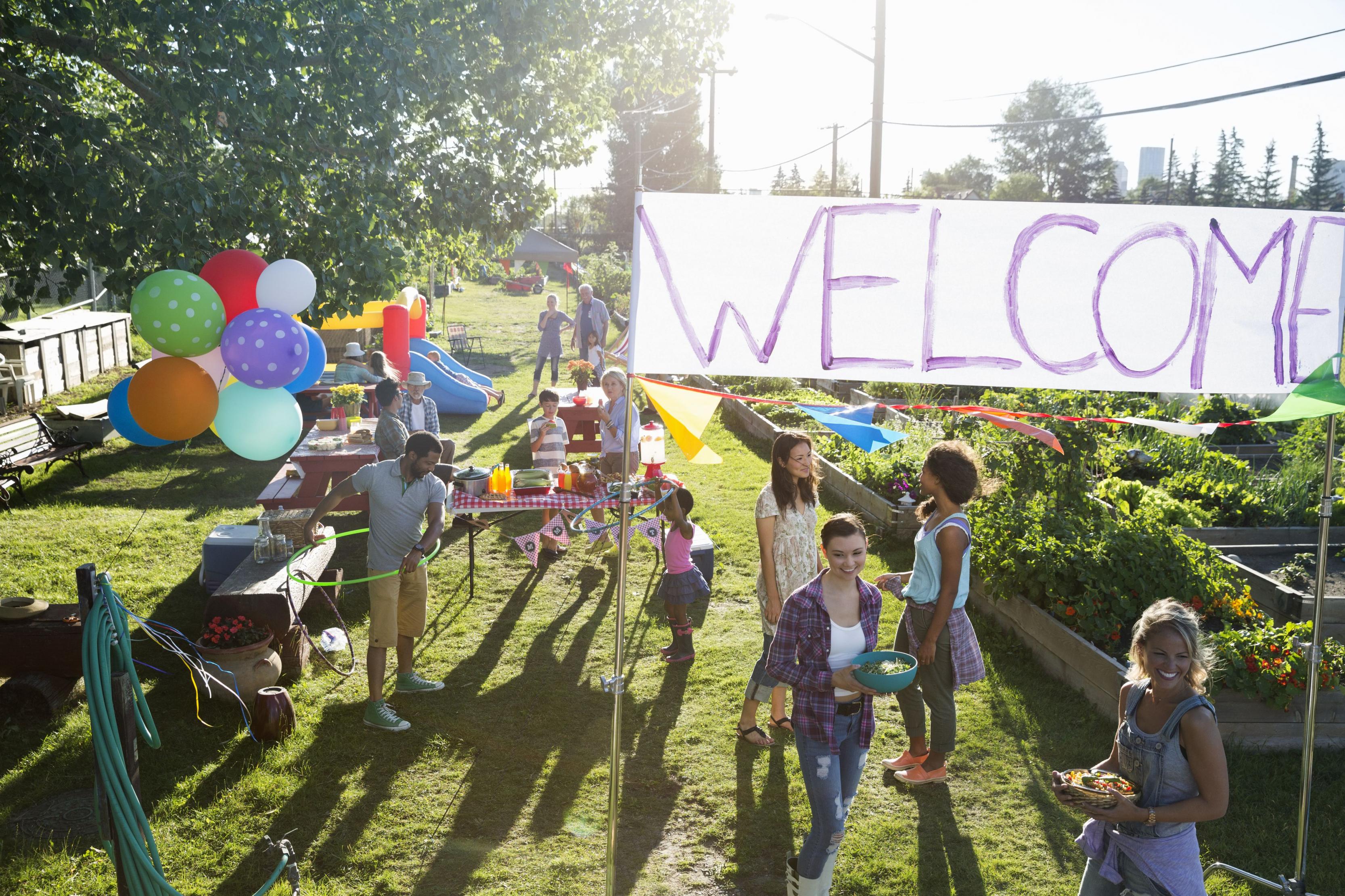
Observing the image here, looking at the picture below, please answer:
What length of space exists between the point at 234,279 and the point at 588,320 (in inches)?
442

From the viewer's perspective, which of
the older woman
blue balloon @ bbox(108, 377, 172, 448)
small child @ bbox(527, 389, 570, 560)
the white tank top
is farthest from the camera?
the older woman

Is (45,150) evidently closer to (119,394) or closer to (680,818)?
(119,394)

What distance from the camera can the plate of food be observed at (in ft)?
12.6

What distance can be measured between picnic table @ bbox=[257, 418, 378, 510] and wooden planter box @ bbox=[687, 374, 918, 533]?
3.80 meters

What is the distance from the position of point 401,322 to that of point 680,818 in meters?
12.1

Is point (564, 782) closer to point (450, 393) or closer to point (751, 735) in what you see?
point (751, 735)

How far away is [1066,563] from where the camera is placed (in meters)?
6.77

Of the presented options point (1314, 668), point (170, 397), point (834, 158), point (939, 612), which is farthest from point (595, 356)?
point (834, 158)

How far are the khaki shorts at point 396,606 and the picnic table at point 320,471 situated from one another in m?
3.80

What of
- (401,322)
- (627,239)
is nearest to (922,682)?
(401,322)

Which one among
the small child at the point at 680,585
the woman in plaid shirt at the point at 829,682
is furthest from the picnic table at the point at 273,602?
the woman in plaid shirt at the point at 829,682

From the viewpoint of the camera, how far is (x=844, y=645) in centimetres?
401

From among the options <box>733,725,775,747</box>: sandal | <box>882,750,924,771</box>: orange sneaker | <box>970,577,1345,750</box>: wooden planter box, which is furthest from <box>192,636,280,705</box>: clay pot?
<box>970,577,1345,750</box>: wooden planter box

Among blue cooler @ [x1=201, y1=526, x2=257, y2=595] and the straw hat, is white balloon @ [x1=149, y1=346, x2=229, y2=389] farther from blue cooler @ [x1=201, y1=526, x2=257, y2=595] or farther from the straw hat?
blue cooler @ [x1=201, y1=526, x2=257, y2=595]
